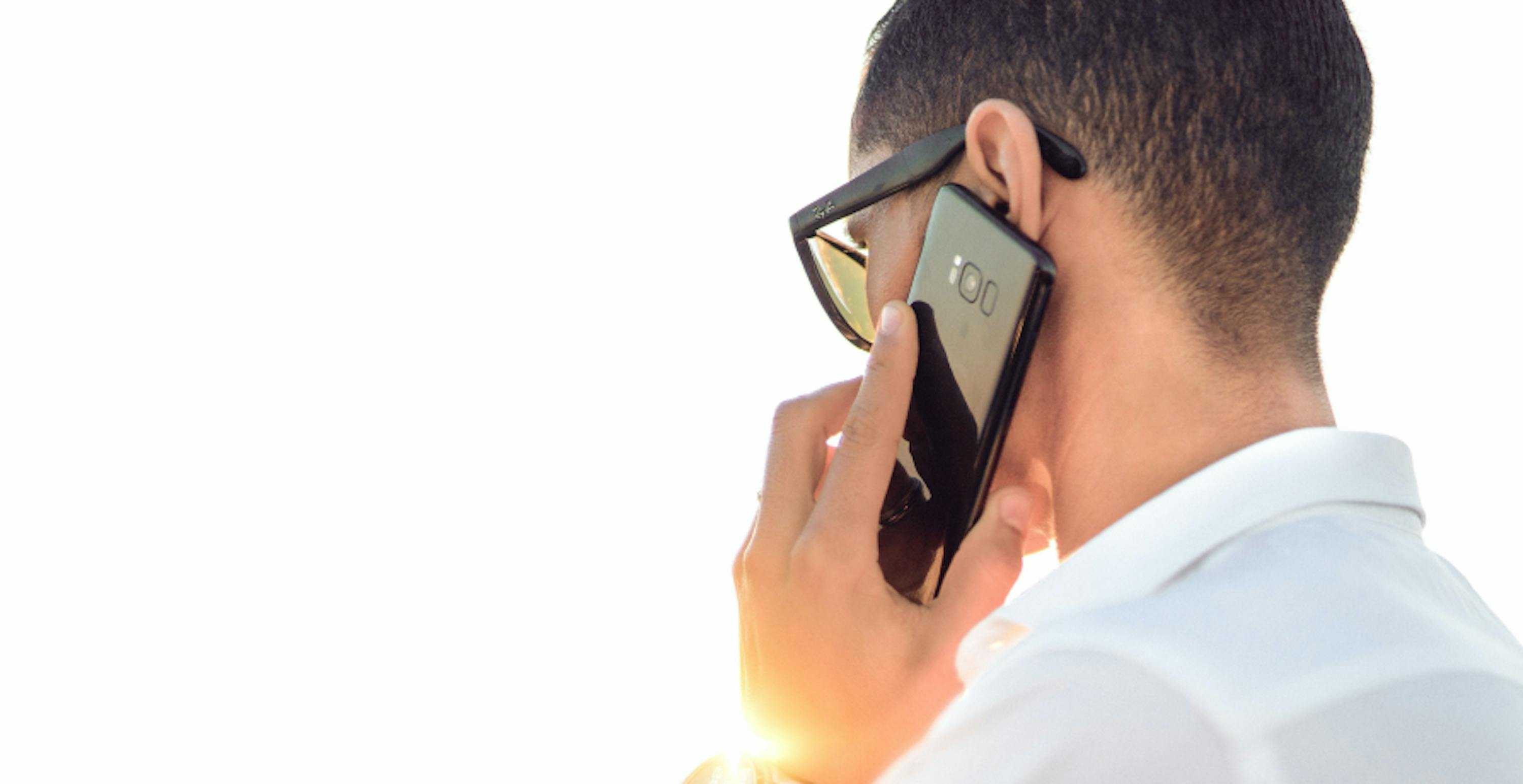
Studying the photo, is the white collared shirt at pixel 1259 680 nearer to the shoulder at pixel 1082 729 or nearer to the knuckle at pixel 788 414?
the shoulder at pixel 1082 729

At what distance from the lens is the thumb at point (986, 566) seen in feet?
4.28

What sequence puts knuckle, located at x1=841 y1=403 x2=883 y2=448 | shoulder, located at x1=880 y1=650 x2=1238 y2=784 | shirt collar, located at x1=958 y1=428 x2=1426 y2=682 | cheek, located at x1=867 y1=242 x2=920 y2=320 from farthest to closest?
cheek, located at x1=867 y1=242 x2=920 y2=320, knuckle, located at x1=841 y1=403 x2=883 y2=448, shirt collar, located at x1=958 y1=428 x2=1426 y2=682, shoulder, located at x1=880 y1=650 x2=1238 y2=784

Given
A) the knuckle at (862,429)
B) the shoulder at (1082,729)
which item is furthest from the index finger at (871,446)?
the shoulder at (1082,729)

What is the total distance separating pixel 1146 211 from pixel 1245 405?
0.89 feet

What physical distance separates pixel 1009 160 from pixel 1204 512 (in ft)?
1.70

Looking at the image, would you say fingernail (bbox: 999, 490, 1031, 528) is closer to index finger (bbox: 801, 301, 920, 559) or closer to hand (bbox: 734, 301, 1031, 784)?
hand (bbox: 734, 301, 1031, 784)

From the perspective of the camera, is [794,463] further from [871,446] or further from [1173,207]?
[1173,207]

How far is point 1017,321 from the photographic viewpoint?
4.46ft

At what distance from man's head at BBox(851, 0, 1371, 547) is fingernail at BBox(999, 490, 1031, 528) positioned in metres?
0.07

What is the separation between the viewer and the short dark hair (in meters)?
1.38

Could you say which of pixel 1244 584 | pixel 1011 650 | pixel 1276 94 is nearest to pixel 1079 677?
pixel 1011 650

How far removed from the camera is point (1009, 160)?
1.40 m

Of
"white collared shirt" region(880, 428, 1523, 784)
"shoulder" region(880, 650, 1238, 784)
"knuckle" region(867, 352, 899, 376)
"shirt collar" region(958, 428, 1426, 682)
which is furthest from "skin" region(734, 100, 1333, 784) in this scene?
"shoulder" region(880, 650, 1238, 784)

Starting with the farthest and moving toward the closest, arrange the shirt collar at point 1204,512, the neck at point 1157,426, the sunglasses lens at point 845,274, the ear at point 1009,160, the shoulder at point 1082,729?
the sunglasses lens at point 845,274 < the ear at point 1009,160 < the neck at point 1157,426 < the shirt collar at point 1204,512 < the shoulder at point 1082,729
